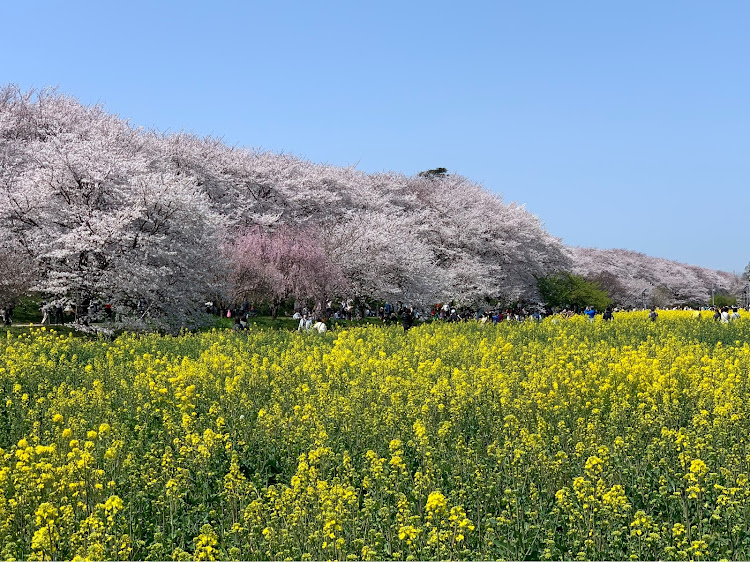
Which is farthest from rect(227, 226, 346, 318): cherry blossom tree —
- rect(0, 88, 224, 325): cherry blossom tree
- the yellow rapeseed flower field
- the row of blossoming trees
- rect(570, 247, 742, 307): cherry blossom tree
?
rect(570, 247, 742, 307): cherry blossom tree

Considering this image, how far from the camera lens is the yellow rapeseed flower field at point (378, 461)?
497 cm

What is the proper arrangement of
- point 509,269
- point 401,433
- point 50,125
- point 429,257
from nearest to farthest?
point 401,433 → point 50,125 → point 429,257 → point 509,269

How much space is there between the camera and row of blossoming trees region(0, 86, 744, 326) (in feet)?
86.0

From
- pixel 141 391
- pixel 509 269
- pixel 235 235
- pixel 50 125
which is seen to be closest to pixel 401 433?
pixel 141 391

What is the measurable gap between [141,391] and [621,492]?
281 inches

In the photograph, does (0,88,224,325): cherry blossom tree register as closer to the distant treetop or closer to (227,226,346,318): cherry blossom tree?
(227,226,346,318): cherry blossom tree

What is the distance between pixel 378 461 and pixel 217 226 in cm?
2867

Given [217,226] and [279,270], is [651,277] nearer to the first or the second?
[279,270]

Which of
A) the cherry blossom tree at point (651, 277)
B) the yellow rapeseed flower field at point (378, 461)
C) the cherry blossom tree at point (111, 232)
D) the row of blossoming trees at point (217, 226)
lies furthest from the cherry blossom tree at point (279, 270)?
the cherry blossom tree at point (651, 277)

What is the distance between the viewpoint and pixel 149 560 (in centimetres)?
504

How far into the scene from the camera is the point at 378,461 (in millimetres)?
6262

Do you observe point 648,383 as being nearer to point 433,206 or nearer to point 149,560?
point 149,560

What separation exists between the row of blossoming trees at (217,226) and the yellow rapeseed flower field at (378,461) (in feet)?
46.1

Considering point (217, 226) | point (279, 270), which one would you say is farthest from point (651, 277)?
point (217, 226)
